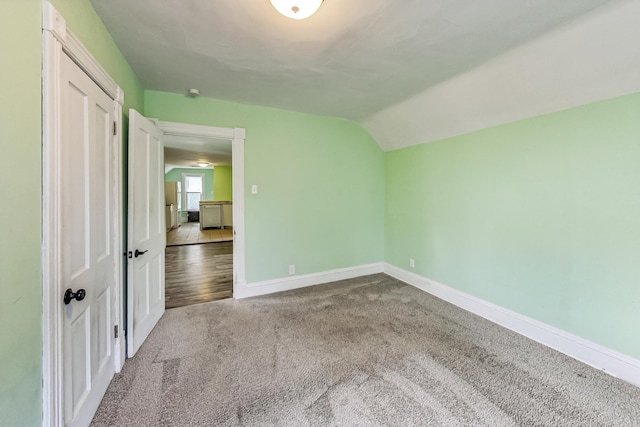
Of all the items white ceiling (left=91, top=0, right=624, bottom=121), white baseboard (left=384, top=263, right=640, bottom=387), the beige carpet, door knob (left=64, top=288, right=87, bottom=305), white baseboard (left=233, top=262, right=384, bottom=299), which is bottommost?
the beige carpet

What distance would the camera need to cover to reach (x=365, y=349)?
2168 millimetres

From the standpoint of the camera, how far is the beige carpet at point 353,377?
4.96 ft

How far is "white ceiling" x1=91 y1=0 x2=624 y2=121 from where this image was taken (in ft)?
4.98

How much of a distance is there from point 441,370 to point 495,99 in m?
2.41

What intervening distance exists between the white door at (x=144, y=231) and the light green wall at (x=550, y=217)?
10.5 ft

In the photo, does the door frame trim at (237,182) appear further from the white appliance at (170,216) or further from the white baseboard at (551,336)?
the white appliance at (170,216)

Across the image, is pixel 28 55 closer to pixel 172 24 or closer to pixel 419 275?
pixel 172 24

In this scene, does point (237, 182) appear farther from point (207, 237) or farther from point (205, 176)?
point (205, 176)

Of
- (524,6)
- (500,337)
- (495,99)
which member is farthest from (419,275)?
(524,6)

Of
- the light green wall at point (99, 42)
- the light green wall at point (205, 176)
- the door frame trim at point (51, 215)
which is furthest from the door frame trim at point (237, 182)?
the light green wall at point (205, 176)

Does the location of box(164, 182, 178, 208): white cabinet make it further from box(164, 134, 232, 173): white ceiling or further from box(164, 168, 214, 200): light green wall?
box(164, 168, 214, 200): light green wall

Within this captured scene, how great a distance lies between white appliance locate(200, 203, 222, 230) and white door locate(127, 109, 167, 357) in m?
6.70

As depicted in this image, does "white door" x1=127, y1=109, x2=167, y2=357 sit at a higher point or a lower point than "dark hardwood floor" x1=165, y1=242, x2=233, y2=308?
higher

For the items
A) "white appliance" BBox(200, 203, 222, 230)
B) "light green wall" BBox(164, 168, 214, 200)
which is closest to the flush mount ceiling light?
"white appliance" BBox(200, 203, 222, 230)
